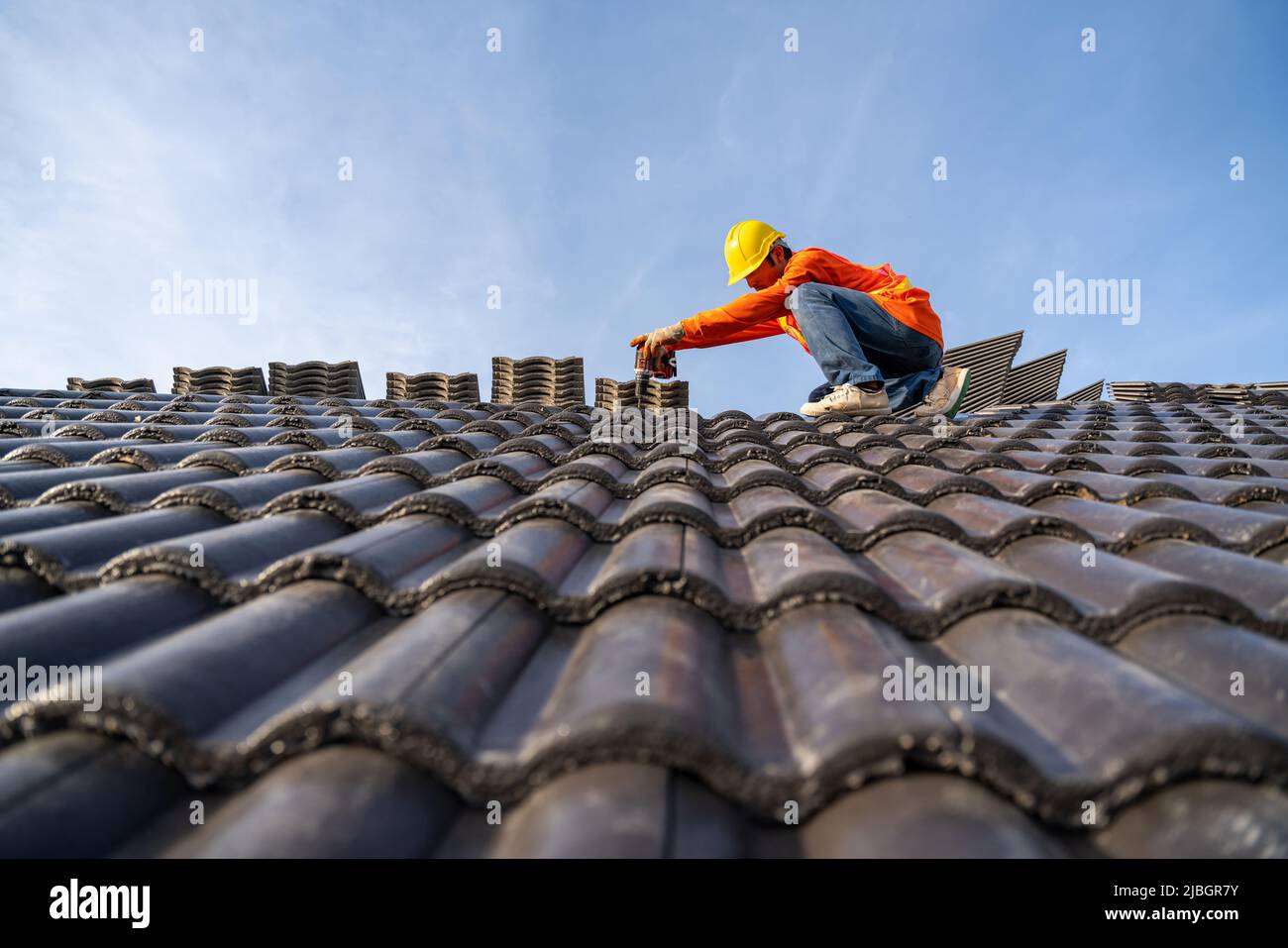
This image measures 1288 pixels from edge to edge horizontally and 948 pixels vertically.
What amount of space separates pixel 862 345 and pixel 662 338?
1575mm

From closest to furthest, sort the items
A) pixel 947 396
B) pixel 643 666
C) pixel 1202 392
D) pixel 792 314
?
pixel 643 666
pixel 947 396
pixel 792 314
pixel 1202 392

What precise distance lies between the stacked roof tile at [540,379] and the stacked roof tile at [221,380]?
245 cm

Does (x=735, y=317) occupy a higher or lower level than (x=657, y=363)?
higher

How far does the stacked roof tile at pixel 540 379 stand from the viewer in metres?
7.69

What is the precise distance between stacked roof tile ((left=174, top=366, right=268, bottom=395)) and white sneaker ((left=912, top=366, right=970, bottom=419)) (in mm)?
6363

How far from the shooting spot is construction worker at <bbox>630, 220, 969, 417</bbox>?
513cm


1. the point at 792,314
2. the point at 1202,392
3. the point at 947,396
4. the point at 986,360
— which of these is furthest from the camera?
the point at 986,360

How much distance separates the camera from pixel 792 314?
548cm

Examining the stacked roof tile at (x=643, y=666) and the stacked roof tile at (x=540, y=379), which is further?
the stacked roof tile at (x=540, y=379)

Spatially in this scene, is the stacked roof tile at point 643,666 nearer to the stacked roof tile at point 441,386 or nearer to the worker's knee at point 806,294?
the worker's knee at point 806,294
